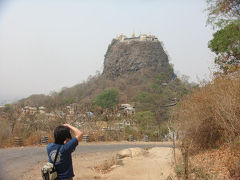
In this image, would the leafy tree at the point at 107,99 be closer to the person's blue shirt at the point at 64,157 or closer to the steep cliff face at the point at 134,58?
the steep cliff face at the point at 134,58

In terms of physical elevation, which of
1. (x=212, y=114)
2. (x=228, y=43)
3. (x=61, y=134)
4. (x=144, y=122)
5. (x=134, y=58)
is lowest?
(x=61, y=134)

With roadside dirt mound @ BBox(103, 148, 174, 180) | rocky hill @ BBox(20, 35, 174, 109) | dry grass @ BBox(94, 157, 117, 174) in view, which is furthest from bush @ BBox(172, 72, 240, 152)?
rocky hill @ BBox(20, 35, 174, 109)

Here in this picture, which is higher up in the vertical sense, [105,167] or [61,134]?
[61,134]

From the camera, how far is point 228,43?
40.7ft

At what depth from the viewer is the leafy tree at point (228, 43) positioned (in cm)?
1143

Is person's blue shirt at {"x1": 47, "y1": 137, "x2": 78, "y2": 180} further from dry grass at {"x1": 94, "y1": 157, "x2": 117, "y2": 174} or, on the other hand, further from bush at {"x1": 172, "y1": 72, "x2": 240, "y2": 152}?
dry grass at {"x1": 94, "y1": 157, "x2": 117, "y2": 174}

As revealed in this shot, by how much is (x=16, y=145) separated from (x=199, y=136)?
10552 mm

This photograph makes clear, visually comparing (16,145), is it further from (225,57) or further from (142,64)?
(142,64)

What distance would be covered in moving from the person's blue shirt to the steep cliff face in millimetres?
70986

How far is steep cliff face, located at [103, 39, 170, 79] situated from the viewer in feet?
244

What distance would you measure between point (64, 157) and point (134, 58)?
72519mm

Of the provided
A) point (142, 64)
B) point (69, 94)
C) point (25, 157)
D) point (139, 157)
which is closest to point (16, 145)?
point (25, 157)

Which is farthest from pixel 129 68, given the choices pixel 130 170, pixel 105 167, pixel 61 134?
pixel 61 134

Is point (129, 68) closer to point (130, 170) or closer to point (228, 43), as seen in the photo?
point (228, 43)
